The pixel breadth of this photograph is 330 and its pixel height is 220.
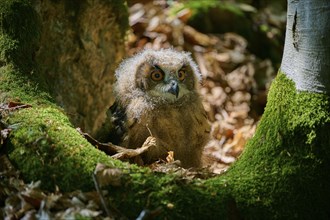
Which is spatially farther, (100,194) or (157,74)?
(157,74)

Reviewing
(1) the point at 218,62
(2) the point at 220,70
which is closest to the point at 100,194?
(2) the point at 220,70

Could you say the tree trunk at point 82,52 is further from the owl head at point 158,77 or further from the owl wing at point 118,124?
the owl head at point 158,77

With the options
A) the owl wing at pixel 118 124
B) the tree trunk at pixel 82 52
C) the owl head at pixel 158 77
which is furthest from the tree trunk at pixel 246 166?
the tree trunk at pixel 82 52

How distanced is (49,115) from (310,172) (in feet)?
5.55

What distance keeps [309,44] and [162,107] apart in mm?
1682

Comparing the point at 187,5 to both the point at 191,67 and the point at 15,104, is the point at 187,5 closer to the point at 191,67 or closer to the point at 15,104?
the point at 191,67

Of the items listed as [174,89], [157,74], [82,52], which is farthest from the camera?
[82,52]

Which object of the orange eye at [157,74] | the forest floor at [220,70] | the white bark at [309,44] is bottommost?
the forest floor at [220,70]

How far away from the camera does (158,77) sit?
4.14 m

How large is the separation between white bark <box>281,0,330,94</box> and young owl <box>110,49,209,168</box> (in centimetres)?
140

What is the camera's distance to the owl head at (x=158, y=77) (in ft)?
Answer: 13.4

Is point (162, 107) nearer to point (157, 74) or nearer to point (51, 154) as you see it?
point (157, 74)

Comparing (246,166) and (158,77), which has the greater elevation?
(158,77)

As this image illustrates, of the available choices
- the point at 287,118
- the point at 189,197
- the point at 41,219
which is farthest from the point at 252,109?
the point at 41,219
